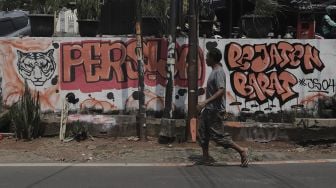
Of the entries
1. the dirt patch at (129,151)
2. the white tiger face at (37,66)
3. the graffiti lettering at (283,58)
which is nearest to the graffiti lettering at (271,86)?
the graffiti lettering at (283,58)

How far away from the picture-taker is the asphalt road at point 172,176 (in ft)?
26.6

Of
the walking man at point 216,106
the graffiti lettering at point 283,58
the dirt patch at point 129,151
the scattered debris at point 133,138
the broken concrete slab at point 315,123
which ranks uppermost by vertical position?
the graffiti lettering at point 283,58

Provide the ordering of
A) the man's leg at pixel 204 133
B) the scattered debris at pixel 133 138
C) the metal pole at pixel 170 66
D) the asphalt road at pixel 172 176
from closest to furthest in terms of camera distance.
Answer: the asphalt road at pixel 172 176
the man's leg at pixel 204 133
the metal pole at pixel 170 66
the scattered debris at pixel 133 138

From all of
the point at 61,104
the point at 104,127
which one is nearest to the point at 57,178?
the point at 104,127

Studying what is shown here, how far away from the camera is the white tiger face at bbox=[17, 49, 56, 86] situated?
42.9 feet

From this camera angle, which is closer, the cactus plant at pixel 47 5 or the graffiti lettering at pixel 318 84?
the graffiti lettering at pixel 318 84

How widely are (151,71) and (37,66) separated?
2604 mm

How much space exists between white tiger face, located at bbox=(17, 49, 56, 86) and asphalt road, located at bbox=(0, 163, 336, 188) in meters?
4.00

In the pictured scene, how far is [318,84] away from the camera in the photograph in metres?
13.3

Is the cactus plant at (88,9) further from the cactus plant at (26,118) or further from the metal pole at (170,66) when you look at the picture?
the cactus plant at (26,118)

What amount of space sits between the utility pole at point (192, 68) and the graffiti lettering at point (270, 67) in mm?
1583

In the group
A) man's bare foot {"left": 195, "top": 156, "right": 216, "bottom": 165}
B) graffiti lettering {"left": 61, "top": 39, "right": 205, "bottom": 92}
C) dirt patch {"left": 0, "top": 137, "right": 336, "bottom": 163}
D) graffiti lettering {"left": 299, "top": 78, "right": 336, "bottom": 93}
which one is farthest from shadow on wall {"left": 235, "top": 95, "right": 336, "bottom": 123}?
man's bare foot {"left": 195, "top": 156, "right": 216, "bottom": 165}

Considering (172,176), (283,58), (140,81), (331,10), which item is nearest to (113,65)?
(140,81)

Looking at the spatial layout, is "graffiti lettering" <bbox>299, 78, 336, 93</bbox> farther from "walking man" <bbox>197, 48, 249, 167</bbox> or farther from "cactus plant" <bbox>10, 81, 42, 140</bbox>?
"cactus plant" <bbox>10, 81, 42, 140</bbox>
